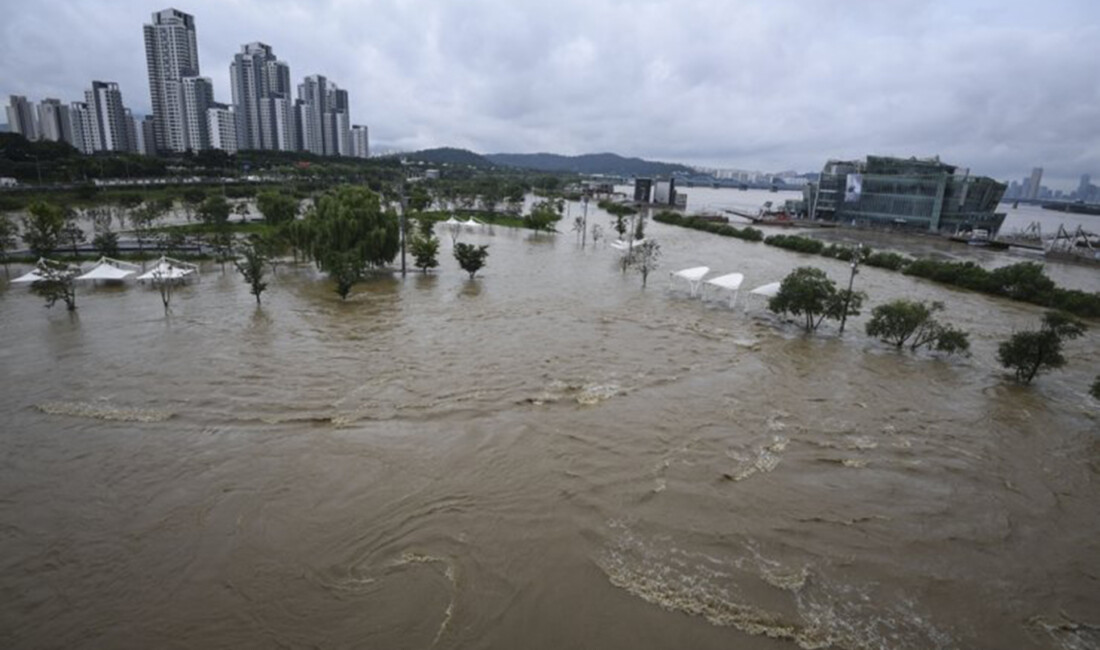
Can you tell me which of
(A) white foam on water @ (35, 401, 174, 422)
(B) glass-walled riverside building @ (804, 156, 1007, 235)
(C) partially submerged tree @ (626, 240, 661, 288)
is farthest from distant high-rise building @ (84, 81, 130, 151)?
(B) glass-walled riverside building @ (804, 156, 1007, 235)

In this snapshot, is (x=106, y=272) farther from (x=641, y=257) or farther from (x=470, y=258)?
(x=641, y=257)

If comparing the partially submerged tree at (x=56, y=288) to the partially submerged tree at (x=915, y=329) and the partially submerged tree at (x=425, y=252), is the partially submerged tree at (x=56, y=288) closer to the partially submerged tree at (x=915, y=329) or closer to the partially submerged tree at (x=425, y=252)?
the partially submerged tree at (x=425, y=252)

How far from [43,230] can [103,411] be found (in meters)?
24.1

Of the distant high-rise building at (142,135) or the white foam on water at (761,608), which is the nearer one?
the white foam on water at (761,608)

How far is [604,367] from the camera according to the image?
15.9 m

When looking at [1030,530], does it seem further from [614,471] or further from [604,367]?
[604,367]

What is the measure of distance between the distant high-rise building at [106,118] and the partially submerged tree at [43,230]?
90.1 m

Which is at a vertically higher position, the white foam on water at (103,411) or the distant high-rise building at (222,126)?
the distant high-rise building at (222,126)

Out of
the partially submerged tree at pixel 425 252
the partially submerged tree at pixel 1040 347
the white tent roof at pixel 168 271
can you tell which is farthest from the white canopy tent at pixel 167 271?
the partially submerged tree at pixel 1040 347

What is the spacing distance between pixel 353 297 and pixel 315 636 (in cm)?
1852

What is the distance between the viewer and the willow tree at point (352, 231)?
2608 cm

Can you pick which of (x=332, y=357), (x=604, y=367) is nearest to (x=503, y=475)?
(x=604, y=367)

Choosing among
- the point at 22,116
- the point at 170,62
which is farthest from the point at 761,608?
the point at 22,116

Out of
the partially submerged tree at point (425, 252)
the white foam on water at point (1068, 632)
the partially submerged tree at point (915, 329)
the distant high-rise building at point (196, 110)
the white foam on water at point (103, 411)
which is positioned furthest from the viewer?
the distant high-rise building at point (196, 110)
